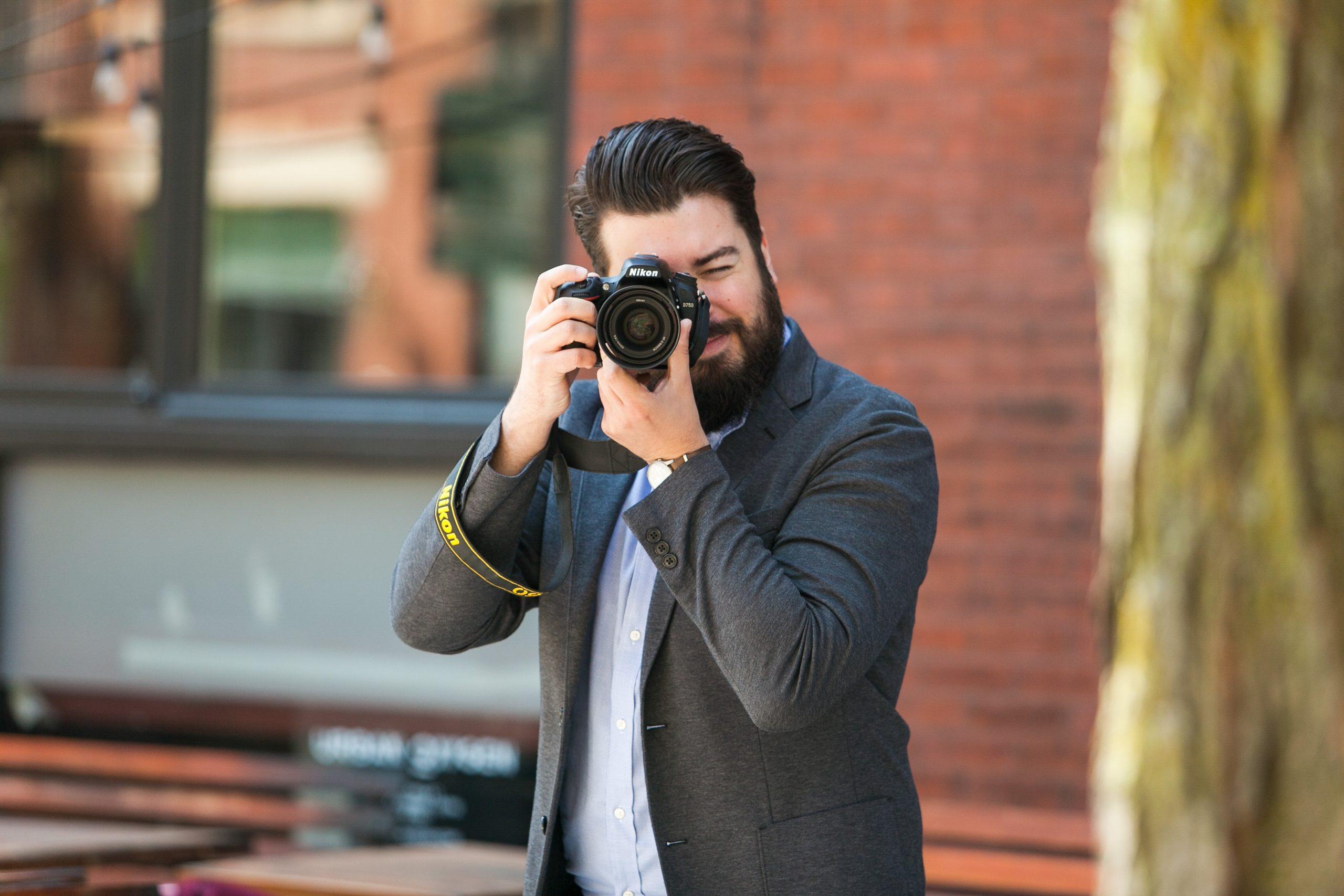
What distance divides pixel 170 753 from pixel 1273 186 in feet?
12.9

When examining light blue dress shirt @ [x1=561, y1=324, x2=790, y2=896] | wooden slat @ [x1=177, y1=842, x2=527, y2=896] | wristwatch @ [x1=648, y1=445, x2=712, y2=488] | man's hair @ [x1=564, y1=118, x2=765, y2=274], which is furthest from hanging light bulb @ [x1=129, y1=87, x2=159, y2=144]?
wristwatch @ [x1=648, y1=445, x2=712, y2=488]

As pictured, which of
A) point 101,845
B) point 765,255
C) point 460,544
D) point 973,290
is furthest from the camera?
point 973,290

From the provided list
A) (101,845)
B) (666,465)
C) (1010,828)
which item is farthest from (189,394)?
(666,465)

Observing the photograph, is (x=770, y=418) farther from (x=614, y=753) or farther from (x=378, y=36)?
(x=378, y=36)

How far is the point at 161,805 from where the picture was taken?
13.6ft

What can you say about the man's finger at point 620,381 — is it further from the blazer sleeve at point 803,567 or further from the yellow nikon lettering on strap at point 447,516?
the yellow nikon lettering on strap at point 447,516

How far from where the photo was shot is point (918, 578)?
1.64 m

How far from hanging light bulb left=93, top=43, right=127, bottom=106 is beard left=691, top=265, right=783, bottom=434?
124 inches

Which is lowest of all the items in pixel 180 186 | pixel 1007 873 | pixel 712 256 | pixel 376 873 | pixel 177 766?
pixel 177 766

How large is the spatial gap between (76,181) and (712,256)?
3.27m

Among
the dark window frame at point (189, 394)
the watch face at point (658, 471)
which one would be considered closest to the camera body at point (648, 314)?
the watch face at point (658, 471)

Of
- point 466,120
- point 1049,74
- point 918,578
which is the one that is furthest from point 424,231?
point 918,578

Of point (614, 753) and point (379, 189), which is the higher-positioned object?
point (379, 189)

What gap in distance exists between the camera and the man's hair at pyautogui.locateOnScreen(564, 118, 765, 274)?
1737mm
